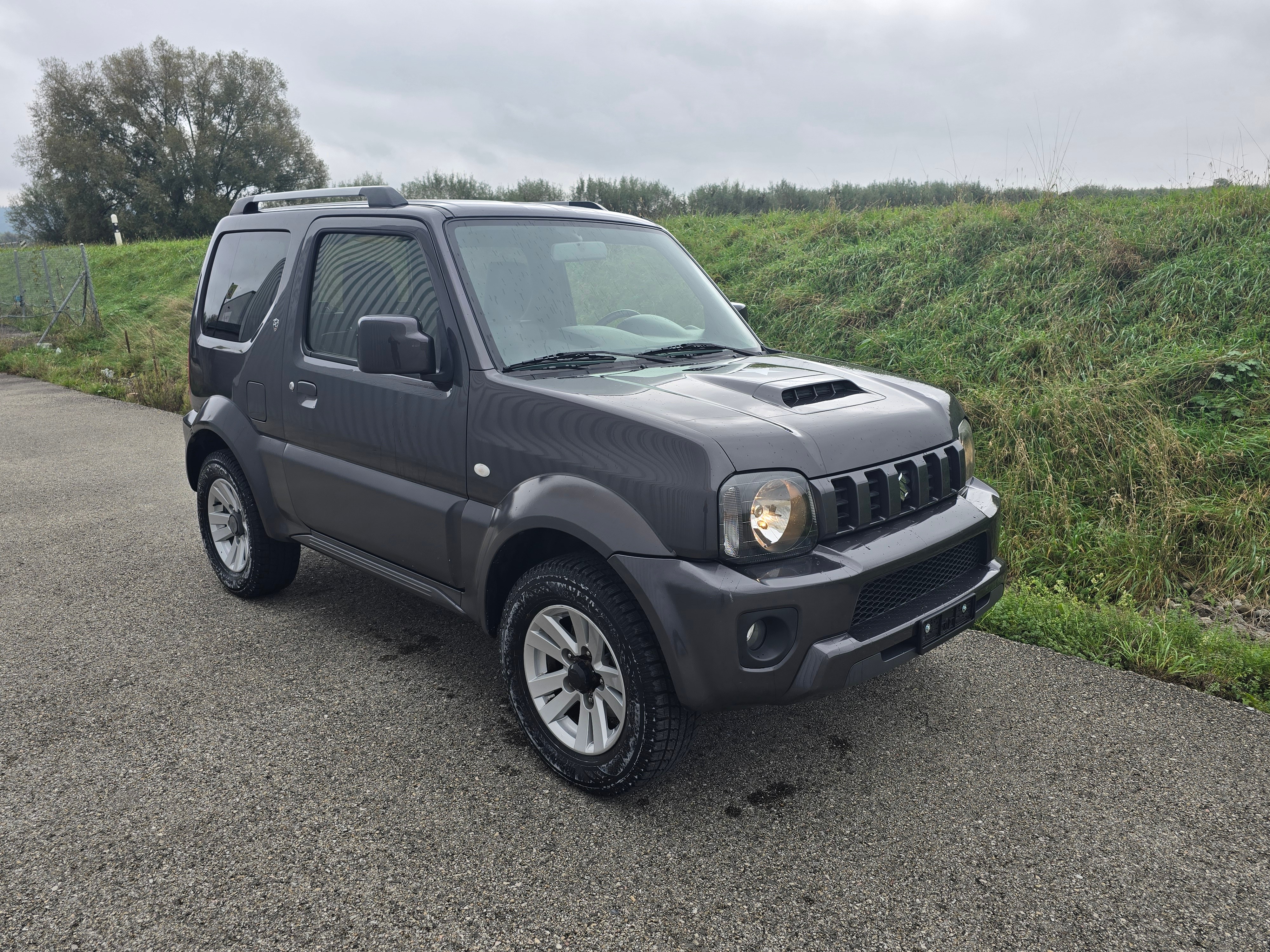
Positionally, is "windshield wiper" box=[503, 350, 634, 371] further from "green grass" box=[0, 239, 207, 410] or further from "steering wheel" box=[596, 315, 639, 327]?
"green grass" box=[0, 239, 207, 410]

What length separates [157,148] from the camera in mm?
48500

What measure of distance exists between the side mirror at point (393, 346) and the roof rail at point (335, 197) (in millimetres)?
830

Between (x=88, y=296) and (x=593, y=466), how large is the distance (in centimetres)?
1897

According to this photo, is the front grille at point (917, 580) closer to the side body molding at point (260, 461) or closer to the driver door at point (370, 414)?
the driver door at point (370, 414)

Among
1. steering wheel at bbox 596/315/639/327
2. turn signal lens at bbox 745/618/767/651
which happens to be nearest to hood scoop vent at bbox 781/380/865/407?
turn signal lens at bbox 745/618/767/651

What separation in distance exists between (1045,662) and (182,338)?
47.5 feet

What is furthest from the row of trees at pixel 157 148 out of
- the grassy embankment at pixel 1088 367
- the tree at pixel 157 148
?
the grassy embankment at pixel 1088 367

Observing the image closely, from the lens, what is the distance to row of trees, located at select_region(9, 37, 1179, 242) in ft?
152

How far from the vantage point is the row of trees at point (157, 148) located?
152 ft

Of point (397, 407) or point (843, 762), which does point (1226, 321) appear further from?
point (397, 407)

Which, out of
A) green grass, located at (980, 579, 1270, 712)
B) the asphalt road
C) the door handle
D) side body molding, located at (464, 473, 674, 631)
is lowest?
the asphalt road

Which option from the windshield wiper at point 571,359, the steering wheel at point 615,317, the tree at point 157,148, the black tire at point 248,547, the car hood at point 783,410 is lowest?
the black tire at point 248,547

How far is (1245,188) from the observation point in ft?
30.3

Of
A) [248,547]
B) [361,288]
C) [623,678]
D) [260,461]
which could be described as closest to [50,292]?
[248,547]
